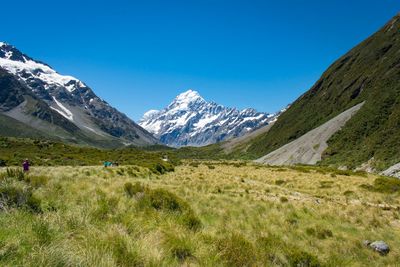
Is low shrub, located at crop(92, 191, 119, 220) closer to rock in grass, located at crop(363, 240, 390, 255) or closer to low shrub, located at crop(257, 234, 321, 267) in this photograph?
low shrub, located at crop(257, 234, 321, 267)

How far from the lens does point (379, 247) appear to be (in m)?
12.3

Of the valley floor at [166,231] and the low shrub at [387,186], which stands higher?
the low shrub at [387,186]

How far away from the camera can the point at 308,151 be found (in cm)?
9962

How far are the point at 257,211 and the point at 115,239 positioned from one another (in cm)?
1040

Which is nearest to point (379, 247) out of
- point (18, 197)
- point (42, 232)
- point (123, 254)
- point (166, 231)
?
point (166, 231)

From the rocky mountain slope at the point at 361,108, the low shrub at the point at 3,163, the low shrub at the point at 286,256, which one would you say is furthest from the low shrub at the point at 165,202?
the rocky mountain slope at the point at 361,108

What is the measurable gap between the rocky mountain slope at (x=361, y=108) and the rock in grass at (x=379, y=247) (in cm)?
5203

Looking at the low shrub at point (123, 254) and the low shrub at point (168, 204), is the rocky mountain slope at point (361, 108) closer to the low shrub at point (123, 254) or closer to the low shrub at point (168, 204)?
the low shrub at point (168, 204)

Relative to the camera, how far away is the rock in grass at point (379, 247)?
12148mm

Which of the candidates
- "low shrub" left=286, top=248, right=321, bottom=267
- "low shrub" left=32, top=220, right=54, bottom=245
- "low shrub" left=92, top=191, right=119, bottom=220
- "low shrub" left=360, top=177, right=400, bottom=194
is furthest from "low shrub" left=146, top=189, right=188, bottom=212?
"low shrub" left=360, top=177, right=400, bottom=194

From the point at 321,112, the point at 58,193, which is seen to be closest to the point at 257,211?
the point at 58,193

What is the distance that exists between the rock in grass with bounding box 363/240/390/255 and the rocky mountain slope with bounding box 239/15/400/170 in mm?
52032

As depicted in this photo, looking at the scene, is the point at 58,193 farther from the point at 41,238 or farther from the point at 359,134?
the point at 359,134

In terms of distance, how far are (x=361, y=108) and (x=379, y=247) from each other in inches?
3782
